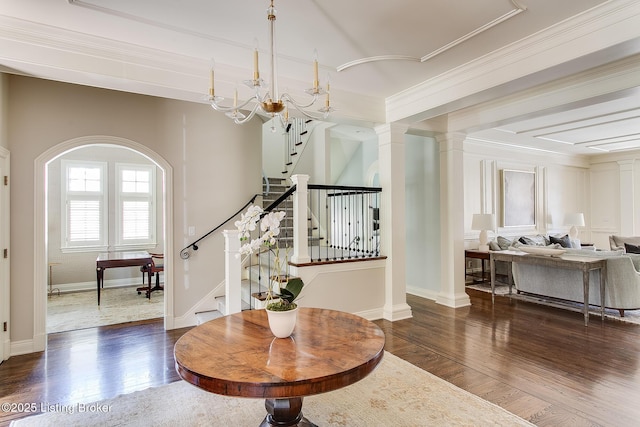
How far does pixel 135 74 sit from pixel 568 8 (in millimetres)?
3345

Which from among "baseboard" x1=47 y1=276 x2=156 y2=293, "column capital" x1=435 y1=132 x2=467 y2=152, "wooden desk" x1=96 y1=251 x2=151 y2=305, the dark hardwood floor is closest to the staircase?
"column capital" x1=435 y1=132 x2=467 y2=152

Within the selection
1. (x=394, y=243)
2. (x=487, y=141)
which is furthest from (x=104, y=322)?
(x=487, y=141)

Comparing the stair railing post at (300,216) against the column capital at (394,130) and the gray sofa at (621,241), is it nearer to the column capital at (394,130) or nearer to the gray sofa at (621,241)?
the column capital at (394,130)

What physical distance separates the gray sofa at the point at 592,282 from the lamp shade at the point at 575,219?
11.2ft

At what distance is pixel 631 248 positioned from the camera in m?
6.96

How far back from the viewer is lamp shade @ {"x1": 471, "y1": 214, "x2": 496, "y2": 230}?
19.9 feet

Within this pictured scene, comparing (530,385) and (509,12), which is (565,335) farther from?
(509,12)

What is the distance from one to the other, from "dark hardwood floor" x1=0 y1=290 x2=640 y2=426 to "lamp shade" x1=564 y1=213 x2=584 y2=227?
14.4 feet

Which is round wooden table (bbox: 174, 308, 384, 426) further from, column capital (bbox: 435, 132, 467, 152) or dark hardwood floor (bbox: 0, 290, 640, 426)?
column capital (bbox: 435, 132, 467, 152)

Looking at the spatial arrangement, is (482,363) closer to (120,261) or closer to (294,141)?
(120,261)

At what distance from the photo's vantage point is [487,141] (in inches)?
274

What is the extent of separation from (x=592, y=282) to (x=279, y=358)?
489cm

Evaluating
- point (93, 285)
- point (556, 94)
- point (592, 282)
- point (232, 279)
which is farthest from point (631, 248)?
point (93, 285)

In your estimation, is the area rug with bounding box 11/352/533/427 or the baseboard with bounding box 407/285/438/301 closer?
the area rug with bounding box 11/352/533/427
